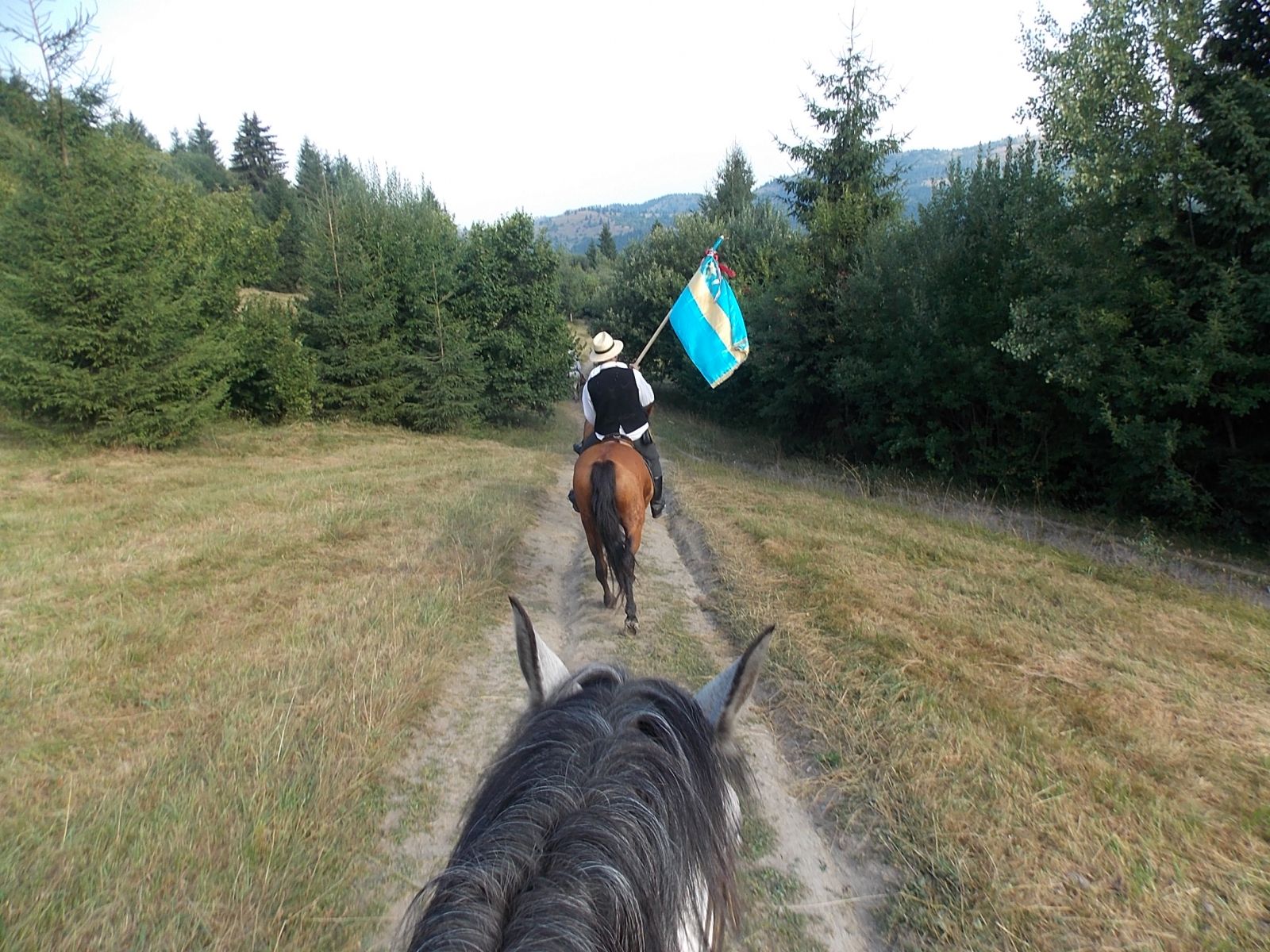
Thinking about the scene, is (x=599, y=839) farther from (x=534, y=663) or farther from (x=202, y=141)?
(x=202, y=141)

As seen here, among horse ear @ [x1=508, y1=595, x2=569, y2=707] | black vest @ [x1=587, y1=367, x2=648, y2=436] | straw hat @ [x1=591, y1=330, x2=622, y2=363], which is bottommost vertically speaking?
horse ear @ [x1=508, y1=595, x2=569, y2=707]

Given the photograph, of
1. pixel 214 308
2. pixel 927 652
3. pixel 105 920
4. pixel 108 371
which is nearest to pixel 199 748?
pixel 105 920

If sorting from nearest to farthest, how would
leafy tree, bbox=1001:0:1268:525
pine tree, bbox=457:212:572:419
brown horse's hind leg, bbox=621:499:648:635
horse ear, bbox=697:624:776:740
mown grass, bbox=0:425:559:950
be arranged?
horse ear, bbox=697:624:776:740, mown grass, bbox=0:425:559:950, brown horse's hind leg, bbox=621:499:648:635, leafy tree, bbox=1001:0:1268:525, pine tree, bbox=457:212:572:419

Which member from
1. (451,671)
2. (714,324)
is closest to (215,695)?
(451,671)

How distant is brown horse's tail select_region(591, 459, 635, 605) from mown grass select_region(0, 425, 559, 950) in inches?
48.9

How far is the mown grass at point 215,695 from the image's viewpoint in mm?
2529

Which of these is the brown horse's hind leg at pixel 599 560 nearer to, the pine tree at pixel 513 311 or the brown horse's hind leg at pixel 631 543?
the brown horse's hind leg at pixel 631 543

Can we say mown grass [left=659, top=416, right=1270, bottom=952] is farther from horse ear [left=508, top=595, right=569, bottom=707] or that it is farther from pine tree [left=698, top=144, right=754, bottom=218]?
pine tree [left=698, top=144, right=754, bottom=218]

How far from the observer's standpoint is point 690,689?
4.79 meters

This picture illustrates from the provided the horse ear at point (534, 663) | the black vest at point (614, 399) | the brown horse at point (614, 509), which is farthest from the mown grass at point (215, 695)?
the black vest at point (614, 399)

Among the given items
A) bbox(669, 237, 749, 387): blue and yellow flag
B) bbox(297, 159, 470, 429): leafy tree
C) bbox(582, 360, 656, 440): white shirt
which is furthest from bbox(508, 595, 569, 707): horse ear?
bbox(297, 159, 470, 429): leafy tree

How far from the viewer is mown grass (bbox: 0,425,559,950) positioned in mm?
2529

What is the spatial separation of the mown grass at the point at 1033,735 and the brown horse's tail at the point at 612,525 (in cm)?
107

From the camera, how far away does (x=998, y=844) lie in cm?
290
